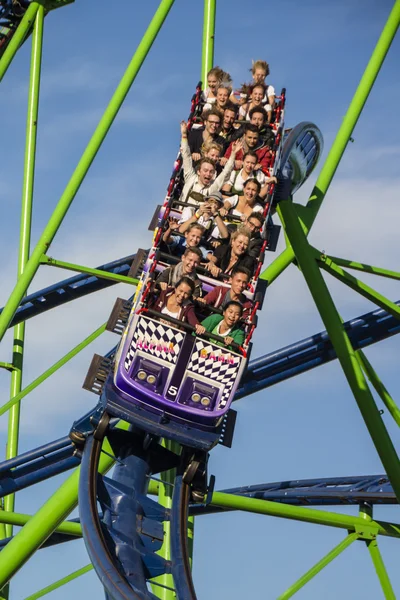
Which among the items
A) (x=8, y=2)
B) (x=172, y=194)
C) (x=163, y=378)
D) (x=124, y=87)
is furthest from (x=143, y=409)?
(x=8, y=2)

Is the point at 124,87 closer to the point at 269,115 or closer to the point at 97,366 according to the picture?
the point at 269,115

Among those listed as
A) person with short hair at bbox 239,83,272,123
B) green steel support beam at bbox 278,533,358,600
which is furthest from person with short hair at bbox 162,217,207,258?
green steel support beam at bbox 278,533,358,600

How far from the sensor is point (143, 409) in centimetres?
624

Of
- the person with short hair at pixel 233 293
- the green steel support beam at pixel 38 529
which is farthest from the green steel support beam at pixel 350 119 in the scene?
the green steel support beam at pixel 38 529

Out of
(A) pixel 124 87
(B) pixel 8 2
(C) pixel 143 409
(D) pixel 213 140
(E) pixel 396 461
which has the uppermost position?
(B) pixel 8 2

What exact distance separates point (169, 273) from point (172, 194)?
860 mm

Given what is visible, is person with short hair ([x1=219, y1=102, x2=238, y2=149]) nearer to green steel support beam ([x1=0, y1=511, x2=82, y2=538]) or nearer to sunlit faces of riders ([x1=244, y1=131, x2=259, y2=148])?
sunlit faces of riders ([x1=244, y1=131, x2=259, y2=148])

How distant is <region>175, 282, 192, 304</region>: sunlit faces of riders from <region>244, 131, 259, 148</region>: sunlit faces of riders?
1786 mm

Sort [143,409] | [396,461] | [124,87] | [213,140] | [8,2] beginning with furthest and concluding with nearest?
[8,2] → [124,87] → [213,140] → [396,461] → [143,409]

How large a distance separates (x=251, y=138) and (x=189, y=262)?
1.55 metres

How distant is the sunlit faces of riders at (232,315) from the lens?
6.50 metres

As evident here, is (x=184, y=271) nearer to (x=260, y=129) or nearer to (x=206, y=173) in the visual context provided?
(x=206, y=173)

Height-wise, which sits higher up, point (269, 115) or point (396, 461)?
point (269, 115)

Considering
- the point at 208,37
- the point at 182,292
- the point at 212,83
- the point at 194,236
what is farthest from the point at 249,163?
the point at 208,37
